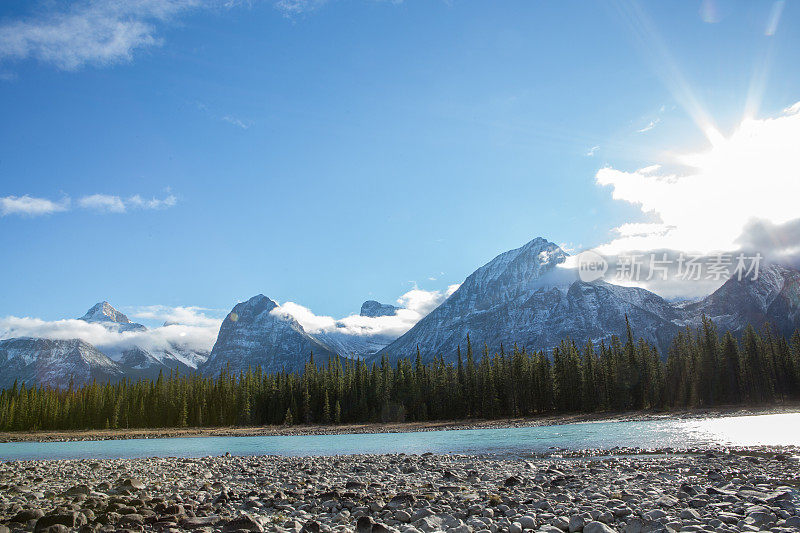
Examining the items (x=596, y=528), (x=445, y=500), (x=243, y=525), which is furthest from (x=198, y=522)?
(x=596, y=528)

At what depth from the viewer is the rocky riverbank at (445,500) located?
37.3ft

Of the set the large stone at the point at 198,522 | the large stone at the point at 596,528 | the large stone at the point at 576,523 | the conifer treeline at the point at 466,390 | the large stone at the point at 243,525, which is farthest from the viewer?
the conifer treeline at the point at 466,390

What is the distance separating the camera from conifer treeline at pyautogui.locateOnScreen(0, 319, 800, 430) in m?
101

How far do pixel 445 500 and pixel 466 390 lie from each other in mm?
102772

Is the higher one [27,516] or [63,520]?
[63,520]

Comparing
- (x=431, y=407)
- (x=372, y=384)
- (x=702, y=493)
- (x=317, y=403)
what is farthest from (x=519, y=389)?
(x=702, y=493)

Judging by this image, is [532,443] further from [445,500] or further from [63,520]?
[63,520]

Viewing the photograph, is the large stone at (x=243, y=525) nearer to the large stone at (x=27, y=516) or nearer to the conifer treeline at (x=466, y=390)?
the large stone at (x=27, y=516)

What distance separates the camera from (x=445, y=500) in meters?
14.9

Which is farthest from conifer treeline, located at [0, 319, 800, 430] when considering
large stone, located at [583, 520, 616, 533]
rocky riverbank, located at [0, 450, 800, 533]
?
large stone, located at [583, 520, 616, 533]

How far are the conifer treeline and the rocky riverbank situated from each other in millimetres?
85529

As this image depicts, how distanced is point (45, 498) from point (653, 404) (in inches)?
4179

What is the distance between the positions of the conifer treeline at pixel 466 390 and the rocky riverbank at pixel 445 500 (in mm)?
85529

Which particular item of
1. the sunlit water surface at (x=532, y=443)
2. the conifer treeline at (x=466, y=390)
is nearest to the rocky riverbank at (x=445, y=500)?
the sunlit water surface at (x=532, y=443)
